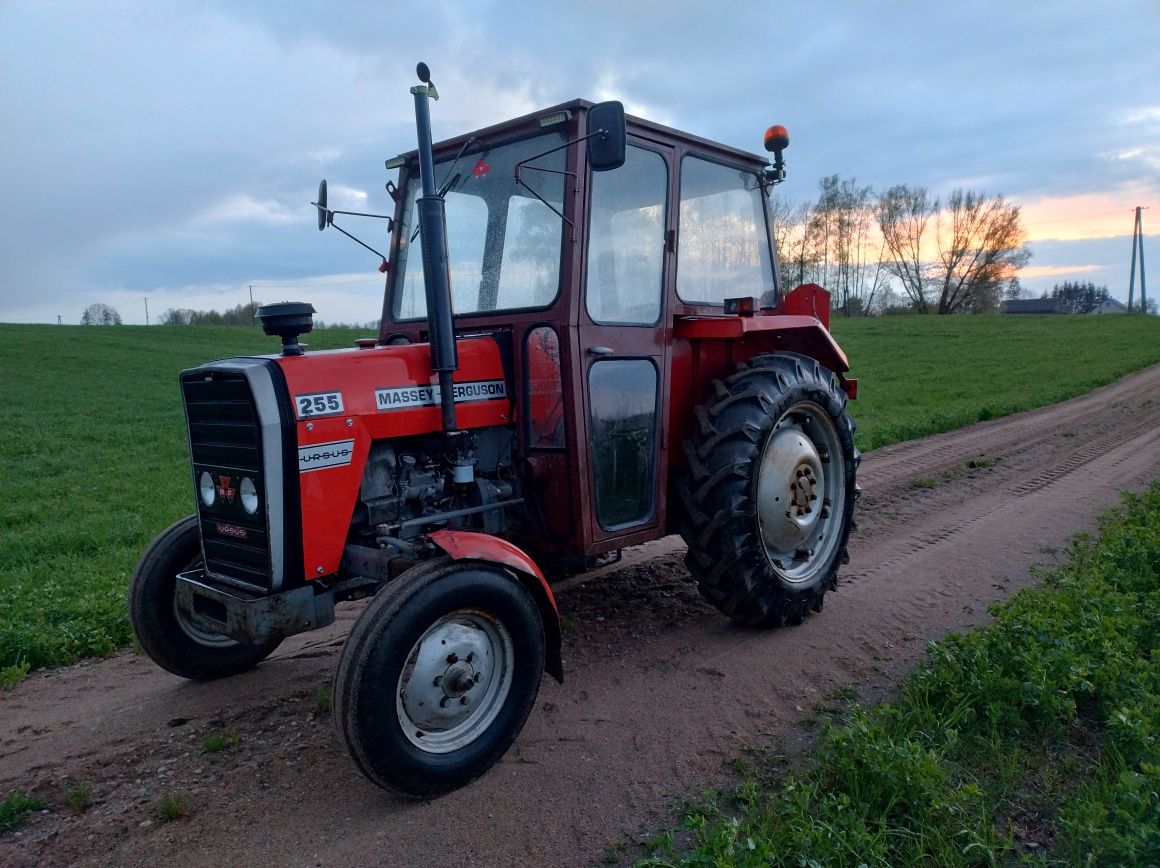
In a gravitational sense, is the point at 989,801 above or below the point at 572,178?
below

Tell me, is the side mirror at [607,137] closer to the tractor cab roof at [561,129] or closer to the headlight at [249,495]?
the tractor cab roof at [561,129]

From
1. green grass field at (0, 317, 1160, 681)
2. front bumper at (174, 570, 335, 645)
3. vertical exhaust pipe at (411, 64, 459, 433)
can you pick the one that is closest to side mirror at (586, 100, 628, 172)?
vertical exhaust pipe at (411, 64, 459, 433)

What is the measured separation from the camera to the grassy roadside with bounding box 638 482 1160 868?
8.79 ft

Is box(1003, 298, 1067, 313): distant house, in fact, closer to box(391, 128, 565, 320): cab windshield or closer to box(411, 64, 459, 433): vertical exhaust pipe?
box(391, 128, 565, 320): cab windshield

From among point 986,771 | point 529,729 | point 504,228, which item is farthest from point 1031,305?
point 529,729

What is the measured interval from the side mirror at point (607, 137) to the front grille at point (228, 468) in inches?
65.9

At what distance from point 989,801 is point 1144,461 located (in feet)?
25.2

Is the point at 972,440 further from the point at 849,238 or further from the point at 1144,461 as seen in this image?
the point at 849,238

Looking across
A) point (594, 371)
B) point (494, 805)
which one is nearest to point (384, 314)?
point (594, 371)

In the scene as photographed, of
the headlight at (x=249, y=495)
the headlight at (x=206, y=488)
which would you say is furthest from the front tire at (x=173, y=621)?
the headlight at (x=249, y=495)

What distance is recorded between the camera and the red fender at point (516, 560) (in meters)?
3.25

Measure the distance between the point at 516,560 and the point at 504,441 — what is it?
91 centimetres

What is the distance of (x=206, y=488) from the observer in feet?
12.3

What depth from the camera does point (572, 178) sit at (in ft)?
12.9
